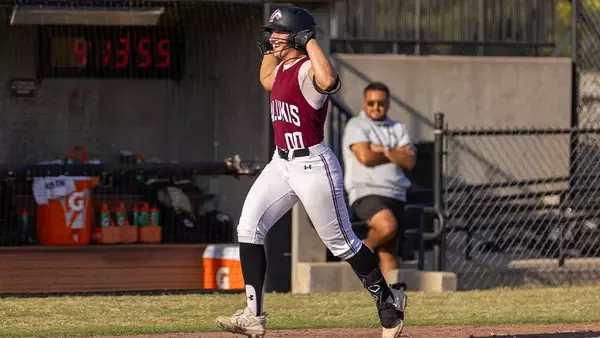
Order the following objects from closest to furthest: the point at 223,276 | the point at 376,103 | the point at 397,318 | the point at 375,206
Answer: the point at 397,318 → the point at 375,206 → the point at 376,103 → the point at 223,276

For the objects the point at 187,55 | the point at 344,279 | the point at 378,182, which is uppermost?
the point at 187,55

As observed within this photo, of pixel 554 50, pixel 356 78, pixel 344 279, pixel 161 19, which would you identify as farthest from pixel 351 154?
pixel 554 50

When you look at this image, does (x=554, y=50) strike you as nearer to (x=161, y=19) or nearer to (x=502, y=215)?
(x=502, y=215)

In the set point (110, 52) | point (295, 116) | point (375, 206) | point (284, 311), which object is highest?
point (110, 52)

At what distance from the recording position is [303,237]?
37.2ft

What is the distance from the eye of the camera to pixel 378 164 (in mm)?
11016

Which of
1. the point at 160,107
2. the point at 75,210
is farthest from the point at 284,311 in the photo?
the point at 160,107

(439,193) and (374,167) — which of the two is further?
(439,193)

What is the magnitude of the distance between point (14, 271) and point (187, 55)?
2.75 meters

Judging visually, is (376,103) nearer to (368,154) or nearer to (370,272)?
(368,154)

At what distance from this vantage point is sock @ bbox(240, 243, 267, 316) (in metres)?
7.70

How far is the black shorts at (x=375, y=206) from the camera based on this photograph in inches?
427

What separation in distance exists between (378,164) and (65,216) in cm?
262

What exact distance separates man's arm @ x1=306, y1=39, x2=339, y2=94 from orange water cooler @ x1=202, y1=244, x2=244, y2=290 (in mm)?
4123
